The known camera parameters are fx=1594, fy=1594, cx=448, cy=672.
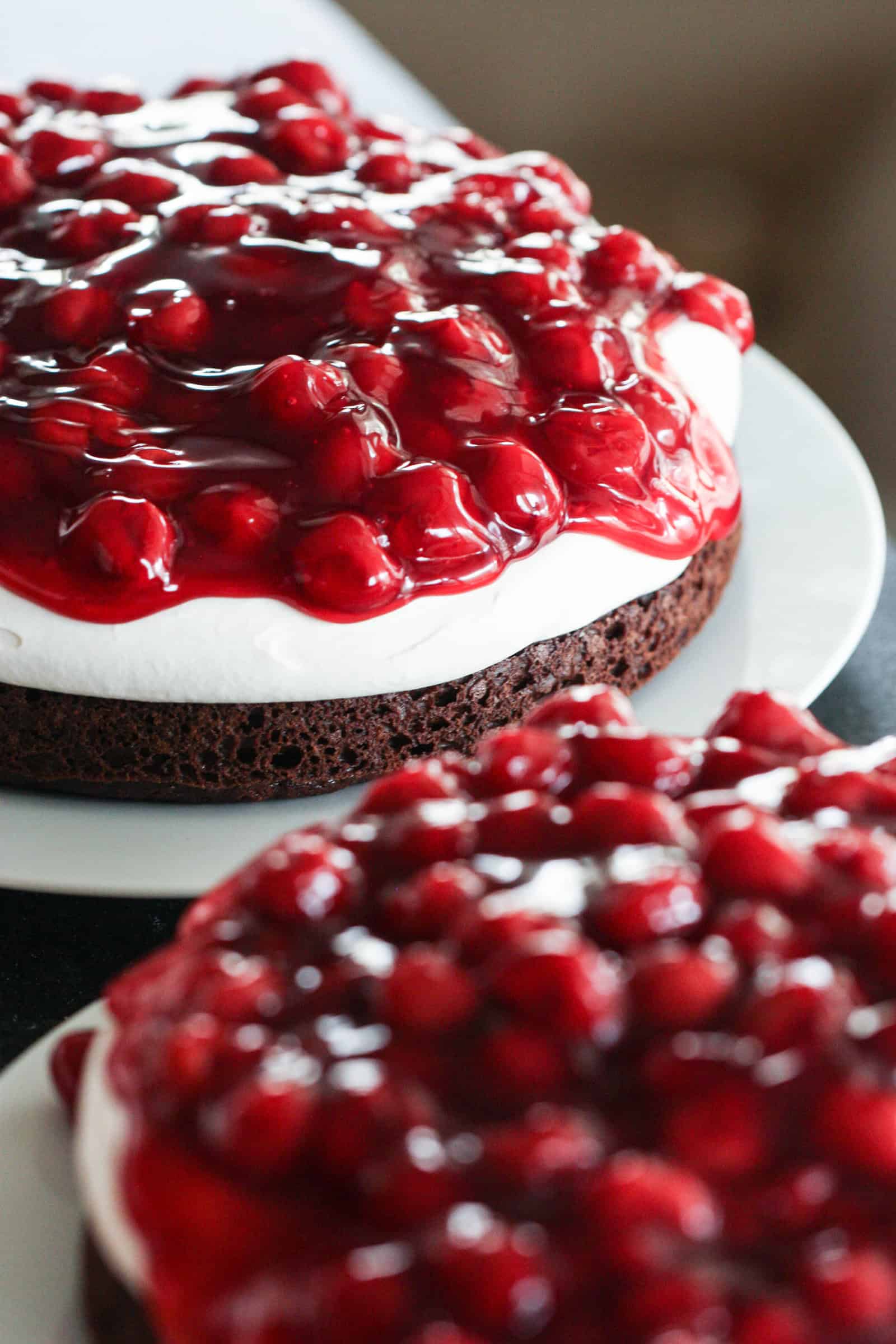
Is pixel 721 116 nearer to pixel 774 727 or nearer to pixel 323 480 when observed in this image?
pixel 323 480

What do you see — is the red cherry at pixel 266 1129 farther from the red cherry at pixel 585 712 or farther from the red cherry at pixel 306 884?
the red cherry at pixel 585 712

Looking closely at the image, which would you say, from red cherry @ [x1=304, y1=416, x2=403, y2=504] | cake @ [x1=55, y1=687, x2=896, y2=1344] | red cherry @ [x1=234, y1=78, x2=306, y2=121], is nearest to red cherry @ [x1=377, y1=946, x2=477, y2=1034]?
cake @ [x1=55, y1=687, x2=896, y2=1344]

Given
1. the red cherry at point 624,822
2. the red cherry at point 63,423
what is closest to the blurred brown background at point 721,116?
the red cherry at point 63,423

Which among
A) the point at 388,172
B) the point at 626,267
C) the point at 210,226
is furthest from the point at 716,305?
the point at 210,226

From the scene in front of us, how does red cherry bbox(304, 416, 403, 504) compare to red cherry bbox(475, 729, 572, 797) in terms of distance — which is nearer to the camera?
red cherry bbox(475, 729, 572, 797)

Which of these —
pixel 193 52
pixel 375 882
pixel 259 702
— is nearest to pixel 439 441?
pixel 259 702

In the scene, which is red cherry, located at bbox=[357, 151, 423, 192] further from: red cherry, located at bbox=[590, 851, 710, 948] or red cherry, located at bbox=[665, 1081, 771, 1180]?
red cherry, located at bbox=[665, 1081, 771, 1180]

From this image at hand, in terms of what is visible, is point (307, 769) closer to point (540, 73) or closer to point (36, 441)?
point (36, 441)
